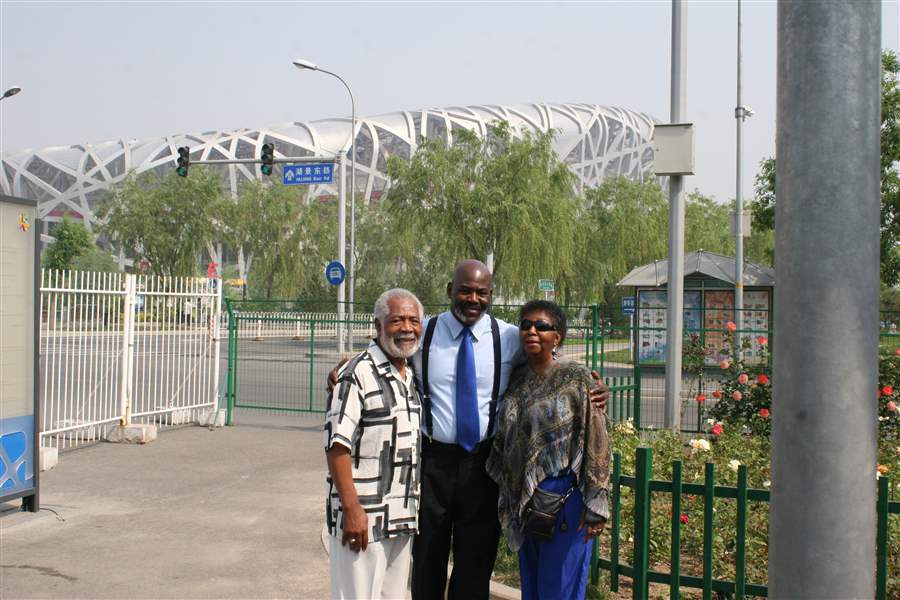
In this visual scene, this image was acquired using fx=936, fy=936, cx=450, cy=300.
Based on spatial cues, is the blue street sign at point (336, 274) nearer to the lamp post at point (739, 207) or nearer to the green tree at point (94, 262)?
the lamp post at point (739, 207)

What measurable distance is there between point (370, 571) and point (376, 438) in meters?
0.51

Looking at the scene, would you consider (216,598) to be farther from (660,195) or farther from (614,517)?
(660,195)

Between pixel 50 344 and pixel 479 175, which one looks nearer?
pixel 50 344

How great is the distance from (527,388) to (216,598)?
265 cm

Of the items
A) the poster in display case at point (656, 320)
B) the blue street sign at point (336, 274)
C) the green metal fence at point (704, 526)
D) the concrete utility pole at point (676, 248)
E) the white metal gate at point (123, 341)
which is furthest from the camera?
the blue street sign at point (336, 274)

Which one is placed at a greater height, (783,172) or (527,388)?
(783,172)

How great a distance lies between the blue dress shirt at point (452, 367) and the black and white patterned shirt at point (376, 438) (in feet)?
0.70

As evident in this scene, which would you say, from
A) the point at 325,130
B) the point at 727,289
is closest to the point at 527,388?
the point at 727,289

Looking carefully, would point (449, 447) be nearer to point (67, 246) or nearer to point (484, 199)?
point (484, 199)

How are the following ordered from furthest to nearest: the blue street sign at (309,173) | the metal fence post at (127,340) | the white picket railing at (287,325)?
the blue street sign at (309,173) < the white picket railing at (287,325) < the metal fence post at (127,340)

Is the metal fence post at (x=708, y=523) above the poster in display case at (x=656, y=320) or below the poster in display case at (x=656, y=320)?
below

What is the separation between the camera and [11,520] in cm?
717

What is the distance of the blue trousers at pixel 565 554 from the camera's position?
3.73 m

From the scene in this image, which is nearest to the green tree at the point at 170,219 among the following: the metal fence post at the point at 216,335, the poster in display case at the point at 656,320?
the poster in display case at the point at 656,320
